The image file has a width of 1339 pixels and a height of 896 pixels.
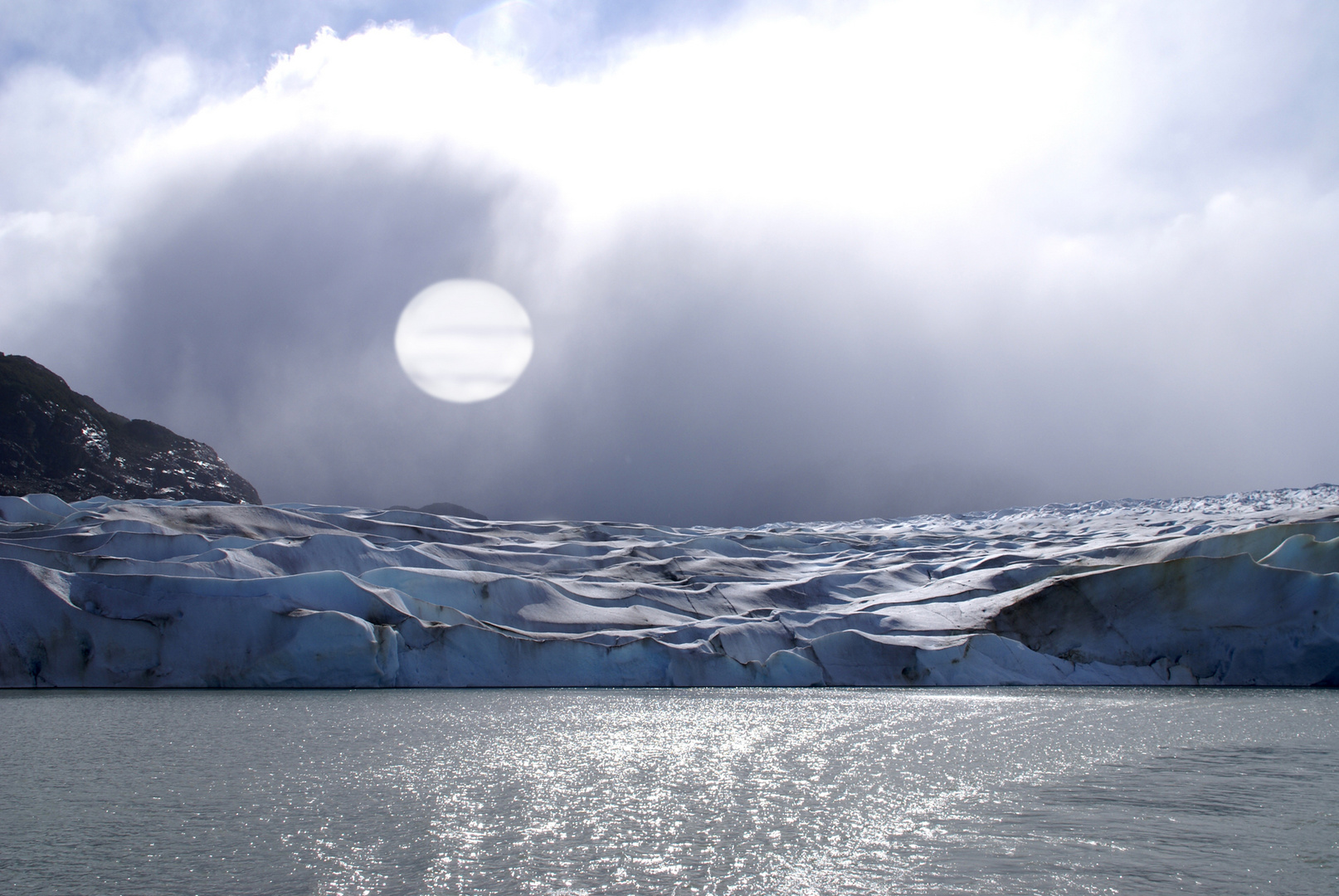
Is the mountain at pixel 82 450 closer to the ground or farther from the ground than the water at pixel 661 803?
farther from the ground

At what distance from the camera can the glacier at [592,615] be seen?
8.69m

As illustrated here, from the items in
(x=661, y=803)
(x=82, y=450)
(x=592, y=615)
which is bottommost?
(x=661, y=803)

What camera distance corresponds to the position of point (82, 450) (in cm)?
3152

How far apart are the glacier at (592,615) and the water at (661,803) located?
217 cm

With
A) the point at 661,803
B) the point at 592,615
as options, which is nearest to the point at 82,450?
the point at 592,615

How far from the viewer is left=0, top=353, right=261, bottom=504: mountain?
29.8 metres

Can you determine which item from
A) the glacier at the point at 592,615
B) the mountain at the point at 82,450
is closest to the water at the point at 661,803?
the glacier at the point at 592,615

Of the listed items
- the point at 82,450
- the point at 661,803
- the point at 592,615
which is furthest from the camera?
the point at 82,450

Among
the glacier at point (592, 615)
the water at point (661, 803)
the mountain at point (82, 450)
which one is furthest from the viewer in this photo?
the mountain at point (82, 450)

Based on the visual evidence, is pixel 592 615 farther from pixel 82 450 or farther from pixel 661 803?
pixel 82 450

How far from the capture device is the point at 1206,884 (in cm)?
263

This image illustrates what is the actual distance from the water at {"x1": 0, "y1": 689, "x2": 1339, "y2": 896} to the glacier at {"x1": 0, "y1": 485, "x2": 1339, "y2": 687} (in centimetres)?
217

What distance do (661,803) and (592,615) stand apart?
7.13 meters

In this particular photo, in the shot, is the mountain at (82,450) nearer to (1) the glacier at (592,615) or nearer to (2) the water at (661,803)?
(1) the glacier at (592,615)
